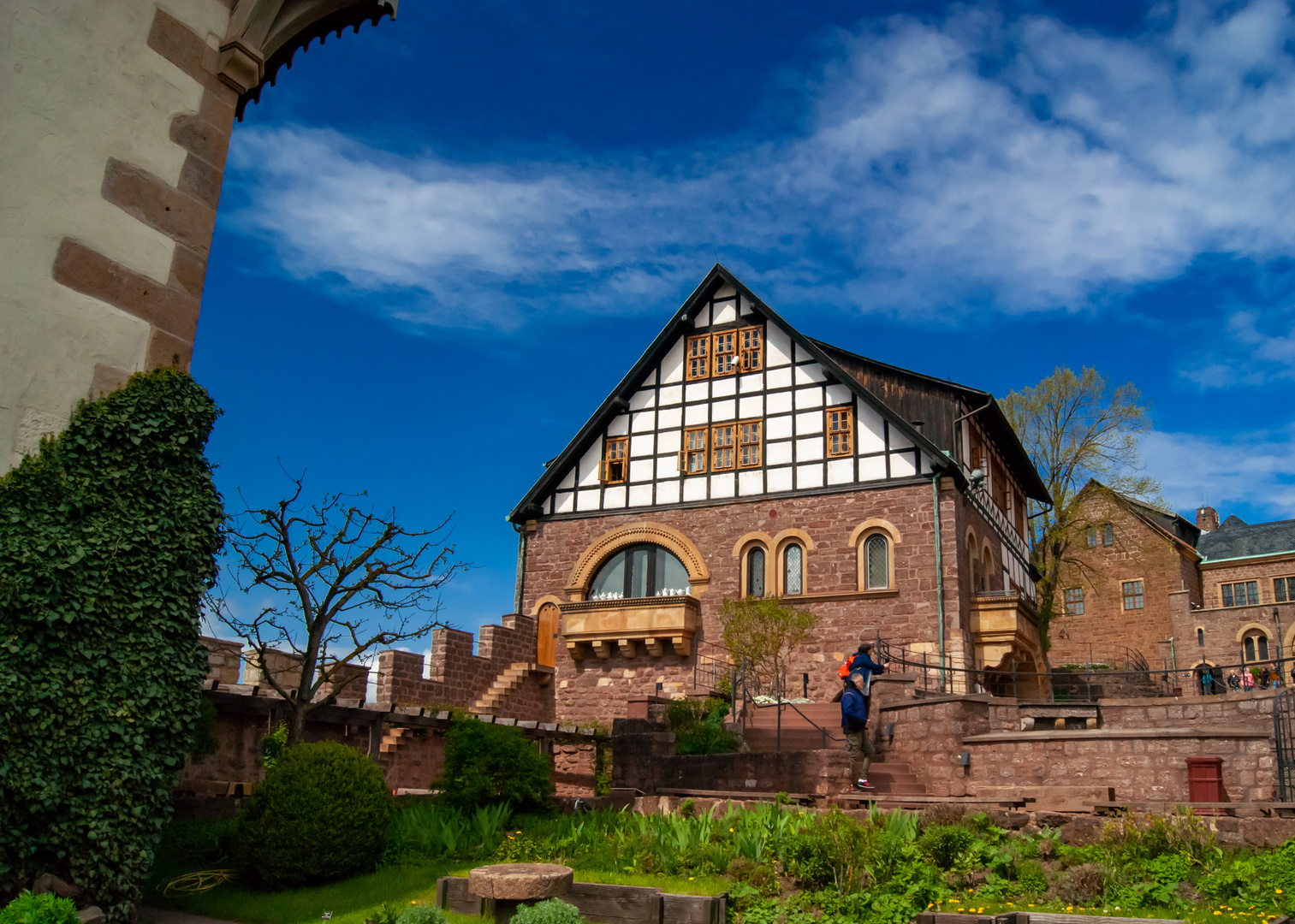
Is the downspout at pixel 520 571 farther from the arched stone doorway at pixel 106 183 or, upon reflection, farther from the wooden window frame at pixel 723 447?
the arched stone doorway at pixel 106 183

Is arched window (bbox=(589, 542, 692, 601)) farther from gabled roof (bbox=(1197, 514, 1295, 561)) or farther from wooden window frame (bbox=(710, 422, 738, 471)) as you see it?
gabled roof (bbox=(1197, 514, 1295, 561))

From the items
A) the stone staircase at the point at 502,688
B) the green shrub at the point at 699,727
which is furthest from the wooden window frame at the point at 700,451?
the green shrub at the point at 699,727

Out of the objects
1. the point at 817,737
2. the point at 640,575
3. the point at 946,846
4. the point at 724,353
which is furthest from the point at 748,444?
the point at 946,846

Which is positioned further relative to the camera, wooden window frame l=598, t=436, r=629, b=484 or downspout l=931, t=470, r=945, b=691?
wooden window frame l=598, t=436, r=629, b=484

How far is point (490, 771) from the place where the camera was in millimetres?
14414

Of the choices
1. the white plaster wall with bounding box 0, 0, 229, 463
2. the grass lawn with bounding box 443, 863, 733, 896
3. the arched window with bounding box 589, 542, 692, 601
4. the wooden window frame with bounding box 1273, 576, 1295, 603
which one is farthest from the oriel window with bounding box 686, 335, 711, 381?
the wooden window frame with bounding box 1273, 576, 1295, 603

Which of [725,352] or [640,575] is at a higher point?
[725,352]

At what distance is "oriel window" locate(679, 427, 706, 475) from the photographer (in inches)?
1055

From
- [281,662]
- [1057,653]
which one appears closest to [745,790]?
[281,662]

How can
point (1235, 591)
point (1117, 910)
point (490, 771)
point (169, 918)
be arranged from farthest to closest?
point (1235, 591)
point (490, 771)
point (169, 918)
point (1117, 910)

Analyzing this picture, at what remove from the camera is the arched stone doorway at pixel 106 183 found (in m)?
8.80

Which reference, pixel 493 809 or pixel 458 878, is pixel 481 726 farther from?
pixel 458 878

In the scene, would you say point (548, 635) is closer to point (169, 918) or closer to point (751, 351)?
point (751, 351)

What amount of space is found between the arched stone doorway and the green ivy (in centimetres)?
40
